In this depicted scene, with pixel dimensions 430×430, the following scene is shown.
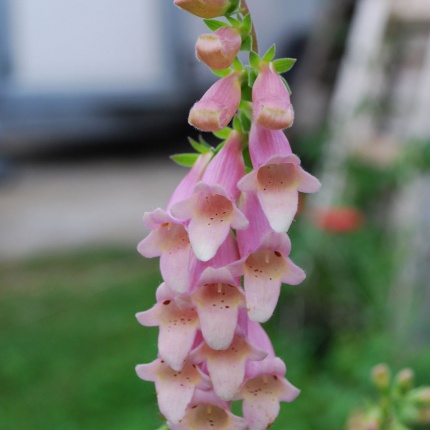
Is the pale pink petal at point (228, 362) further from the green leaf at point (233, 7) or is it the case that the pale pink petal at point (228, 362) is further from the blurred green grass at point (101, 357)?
the blurred green grass at point (101, 357)

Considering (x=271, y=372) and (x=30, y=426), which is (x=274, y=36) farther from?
(x=271, y=372)

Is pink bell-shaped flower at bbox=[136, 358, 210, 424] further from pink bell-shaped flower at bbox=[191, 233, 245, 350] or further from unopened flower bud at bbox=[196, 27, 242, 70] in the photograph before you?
unopened flower bud at bbox=[196, 27, 242, 70]

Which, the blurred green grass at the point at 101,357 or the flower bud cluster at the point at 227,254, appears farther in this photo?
the blurred green grass at the point at 101,357

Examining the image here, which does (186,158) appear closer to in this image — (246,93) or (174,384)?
(246,93)

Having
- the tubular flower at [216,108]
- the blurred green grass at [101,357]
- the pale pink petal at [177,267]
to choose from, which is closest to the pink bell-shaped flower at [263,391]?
the pale pink petal at [177,267]

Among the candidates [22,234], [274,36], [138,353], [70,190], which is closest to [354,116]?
[138,353]

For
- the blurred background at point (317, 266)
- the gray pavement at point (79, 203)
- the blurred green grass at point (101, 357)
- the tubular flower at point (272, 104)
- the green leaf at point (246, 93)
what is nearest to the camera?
the tubular flower at point (272, 104)

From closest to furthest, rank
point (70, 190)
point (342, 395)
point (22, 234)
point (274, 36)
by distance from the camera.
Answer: point (342, 395), point (22, 234), point (70, 190), point (274, 36)

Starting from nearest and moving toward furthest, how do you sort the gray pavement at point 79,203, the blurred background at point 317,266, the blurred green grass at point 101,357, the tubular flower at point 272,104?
the tubular flower at point 272,104 → the blurred green grass at point 101,357 → the blurred background at point 317,266 → the gray pavement at point 79,203
